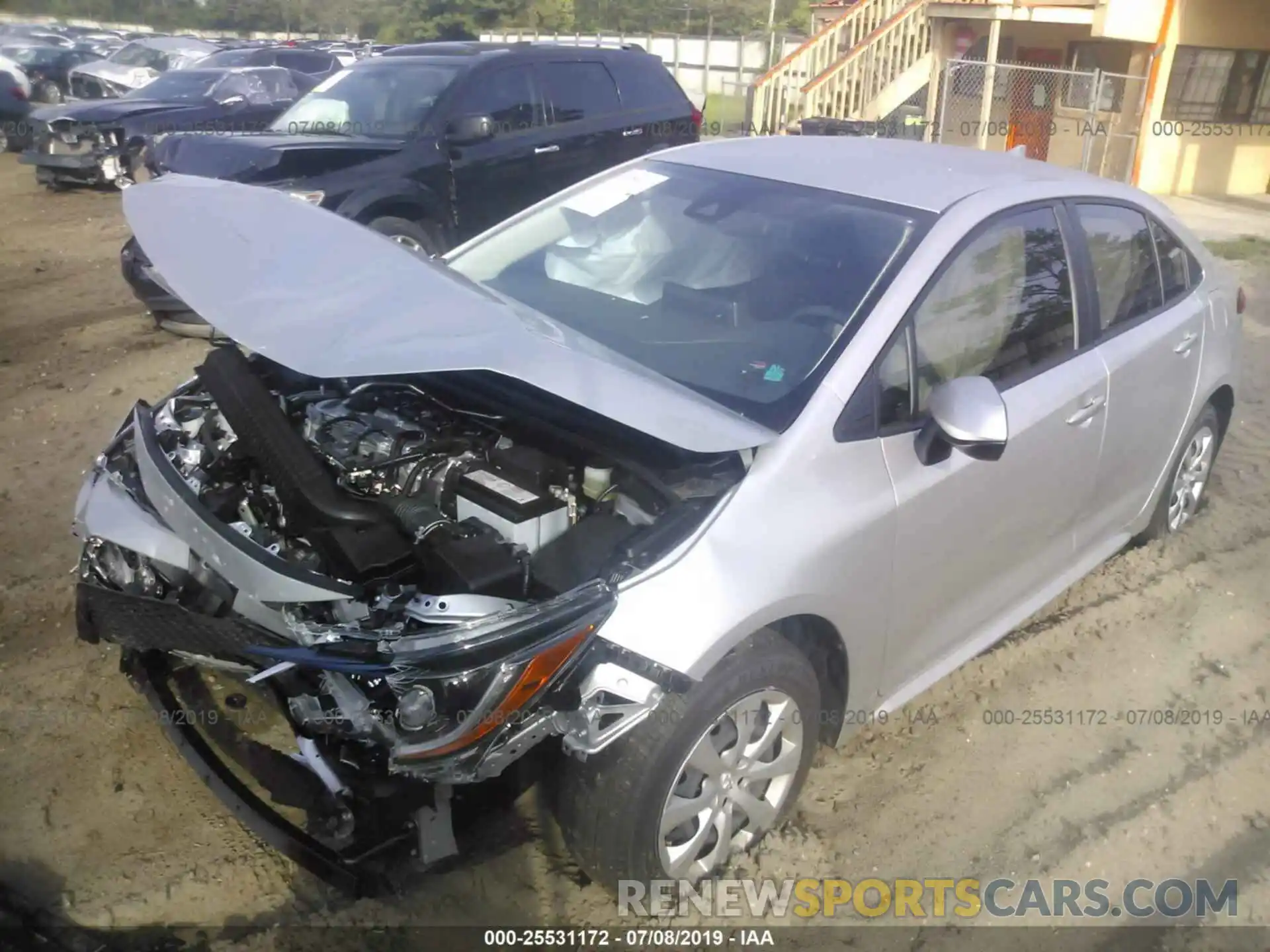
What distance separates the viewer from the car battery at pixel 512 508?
99.5 inches

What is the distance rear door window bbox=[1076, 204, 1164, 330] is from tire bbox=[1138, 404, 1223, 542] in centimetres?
80

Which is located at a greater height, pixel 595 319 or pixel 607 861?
pixel 595 319

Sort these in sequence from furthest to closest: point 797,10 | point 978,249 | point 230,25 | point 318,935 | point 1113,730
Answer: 1. point 797,10
2. point 230,25
3. point 1113,730
4. point 978,249
5. point 318,935

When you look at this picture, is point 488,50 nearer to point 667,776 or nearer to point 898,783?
point 898,783

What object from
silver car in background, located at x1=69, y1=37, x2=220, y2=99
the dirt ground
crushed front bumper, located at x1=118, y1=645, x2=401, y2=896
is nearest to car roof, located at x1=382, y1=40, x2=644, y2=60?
the dirt ground

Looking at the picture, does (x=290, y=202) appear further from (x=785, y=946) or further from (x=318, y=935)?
(x=785, y=946)

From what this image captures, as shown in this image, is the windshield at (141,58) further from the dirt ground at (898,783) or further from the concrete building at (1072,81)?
the dirt ground at (898,783)

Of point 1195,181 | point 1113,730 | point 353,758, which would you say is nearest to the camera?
point 353,758

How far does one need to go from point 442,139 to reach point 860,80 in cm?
1245

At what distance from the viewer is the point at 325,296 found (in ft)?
8.79

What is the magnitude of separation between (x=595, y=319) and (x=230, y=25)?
5114 cm

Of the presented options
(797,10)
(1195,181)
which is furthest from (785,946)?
(797,10)

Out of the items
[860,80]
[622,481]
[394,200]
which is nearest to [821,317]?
[622,481]

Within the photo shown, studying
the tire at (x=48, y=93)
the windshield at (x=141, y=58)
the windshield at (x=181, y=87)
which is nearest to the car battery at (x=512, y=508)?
the windshield at (x=181, y=87)
